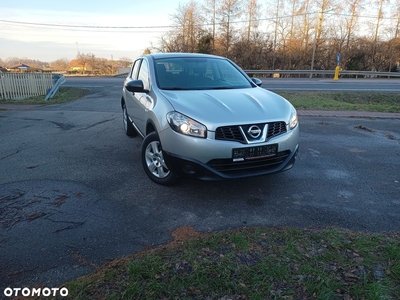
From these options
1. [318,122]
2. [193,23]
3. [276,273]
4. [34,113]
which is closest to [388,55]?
[193,23]

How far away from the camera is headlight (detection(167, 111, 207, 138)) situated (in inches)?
127

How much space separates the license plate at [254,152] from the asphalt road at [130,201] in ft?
1.98

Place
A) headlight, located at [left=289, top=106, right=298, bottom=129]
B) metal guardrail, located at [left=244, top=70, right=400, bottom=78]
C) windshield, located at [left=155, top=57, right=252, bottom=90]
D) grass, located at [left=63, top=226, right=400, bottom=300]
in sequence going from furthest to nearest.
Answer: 1. metal guardrail, located at [left=244, top=70, right=400, bottom=78]
2. windshield, located at [left=155, top=57, right=252, bottom=90]
3. headlight, located at [left=289, top=106, right=298, bottom=129]
4. grass, located at [left=63, top=226, right=400, bottom=300]

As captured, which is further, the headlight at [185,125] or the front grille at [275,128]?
the front grille at [275,128]

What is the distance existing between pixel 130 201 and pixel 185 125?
3.83ft

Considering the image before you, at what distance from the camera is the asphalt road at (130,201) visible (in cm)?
265

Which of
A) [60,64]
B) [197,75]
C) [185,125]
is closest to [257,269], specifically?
[185,125]

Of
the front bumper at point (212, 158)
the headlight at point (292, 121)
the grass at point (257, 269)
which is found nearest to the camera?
the grass at point (257, 269)

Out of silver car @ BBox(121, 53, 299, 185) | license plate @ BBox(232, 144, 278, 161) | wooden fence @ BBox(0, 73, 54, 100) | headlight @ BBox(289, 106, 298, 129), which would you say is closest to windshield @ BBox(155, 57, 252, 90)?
silver car @ BBox(121, 53, 299, 185)

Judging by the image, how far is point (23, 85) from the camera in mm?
14148

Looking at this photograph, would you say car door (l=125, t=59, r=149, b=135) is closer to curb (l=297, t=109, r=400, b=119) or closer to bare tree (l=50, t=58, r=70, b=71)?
curb (l=297, t=109, r=400, b=119)

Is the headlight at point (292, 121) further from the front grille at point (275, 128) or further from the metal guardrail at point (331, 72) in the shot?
the metal guardrail at point (331, 72)

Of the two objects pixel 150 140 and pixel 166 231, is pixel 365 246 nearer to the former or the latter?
pixel 166 231

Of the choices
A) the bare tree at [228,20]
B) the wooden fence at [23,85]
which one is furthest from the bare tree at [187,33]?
the wooden fence at [23,85]
